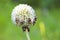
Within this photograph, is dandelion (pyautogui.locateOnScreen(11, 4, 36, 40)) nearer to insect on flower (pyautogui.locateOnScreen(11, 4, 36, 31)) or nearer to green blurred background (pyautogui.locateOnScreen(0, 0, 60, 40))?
insect on flower (pyautogui.locateOnScreen(11, 4, 36, 31))

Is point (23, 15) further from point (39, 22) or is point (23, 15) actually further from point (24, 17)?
point (39, 22)

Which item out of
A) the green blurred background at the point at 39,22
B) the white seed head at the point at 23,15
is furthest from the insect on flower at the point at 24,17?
the green blurred background at the point at 39,22

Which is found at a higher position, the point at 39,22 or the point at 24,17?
the point at 39,22

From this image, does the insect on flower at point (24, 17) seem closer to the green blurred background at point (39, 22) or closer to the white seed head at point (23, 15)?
the white seed head at point (23, 15)

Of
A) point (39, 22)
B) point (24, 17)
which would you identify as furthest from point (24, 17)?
point (39, 22)

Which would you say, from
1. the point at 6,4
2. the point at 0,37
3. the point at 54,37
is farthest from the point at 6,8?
the point at 54,37

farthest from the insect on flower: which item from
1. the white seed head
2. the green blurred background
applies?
the green blurred background

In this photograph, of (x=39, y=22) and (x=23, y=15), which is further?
(x=39, y=22)

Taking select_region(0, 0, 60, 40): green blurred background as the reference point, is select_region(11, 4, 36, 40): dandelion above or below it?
below
